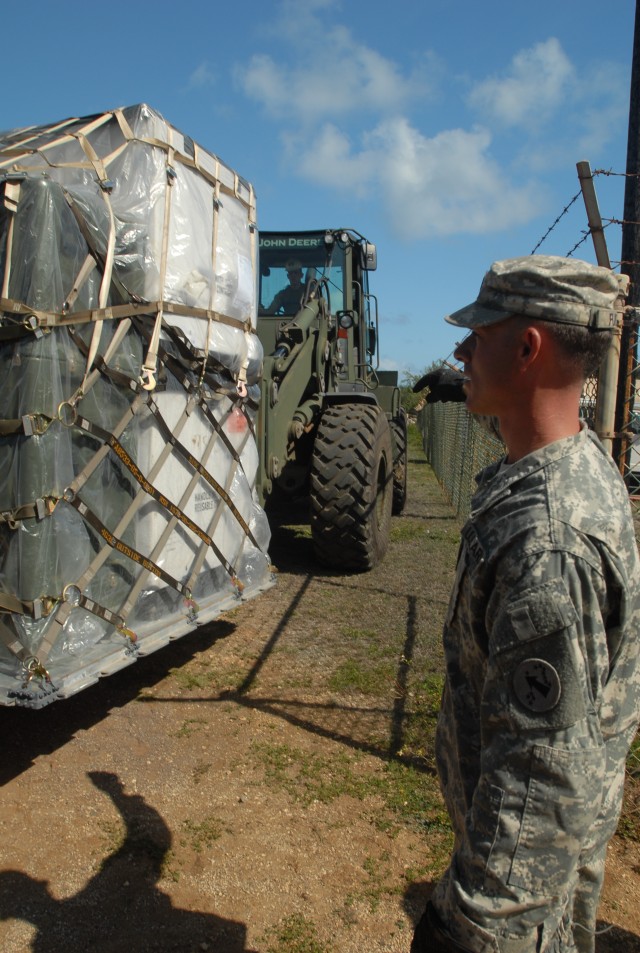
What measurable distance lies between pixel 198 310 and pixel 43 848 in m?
2.55

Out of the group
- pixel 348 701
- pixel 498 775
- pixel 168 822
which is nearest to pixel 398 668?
pixel 348 701

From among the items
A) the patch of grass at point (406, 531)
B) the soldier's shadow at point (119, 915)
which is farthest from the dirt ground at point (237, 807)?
the patch of grass at point (406, 531)

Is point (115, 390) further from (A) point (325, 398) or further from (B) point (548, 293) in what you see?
(A) point (325, 398)

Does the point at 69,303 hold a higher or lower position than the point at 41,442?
higher

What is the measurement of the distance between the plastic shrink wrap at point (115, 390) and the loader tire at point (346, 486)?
164 cm

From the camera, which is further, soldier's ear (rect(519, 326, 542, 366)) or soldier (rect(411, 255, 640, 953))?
soldier's ear (rect(519, 326, 542, 366))

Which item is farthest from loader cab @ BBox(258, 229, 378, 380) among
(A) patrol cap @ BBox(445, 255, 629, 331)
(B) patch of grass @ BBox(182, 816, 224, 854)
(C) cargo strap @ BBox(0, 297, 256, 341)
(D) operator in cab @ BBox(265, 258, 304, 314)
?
(A) patrol cap @ BBox(445, 255, 629, 331)

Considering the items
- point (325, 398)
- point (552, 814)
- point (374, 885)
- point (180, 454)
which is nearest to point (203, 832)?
point (374, 885)

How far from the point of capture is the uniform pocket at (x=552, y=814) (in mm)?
1163

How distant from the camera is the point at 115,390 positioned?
349 cm

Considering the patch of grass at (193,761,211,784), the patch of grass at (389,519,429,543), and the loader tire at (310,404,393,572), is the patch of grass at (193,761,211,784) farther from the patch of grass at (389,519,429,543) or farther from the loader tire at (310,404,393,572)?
the patch of grass at (389,519,429,543)

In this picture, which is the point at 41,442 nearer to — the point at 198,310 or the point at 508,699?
the point at 198,310

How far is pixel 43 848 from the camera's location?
2.82 meters

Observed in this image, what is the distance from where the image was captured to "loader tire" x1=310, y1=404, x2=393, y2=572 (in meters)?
6.09
